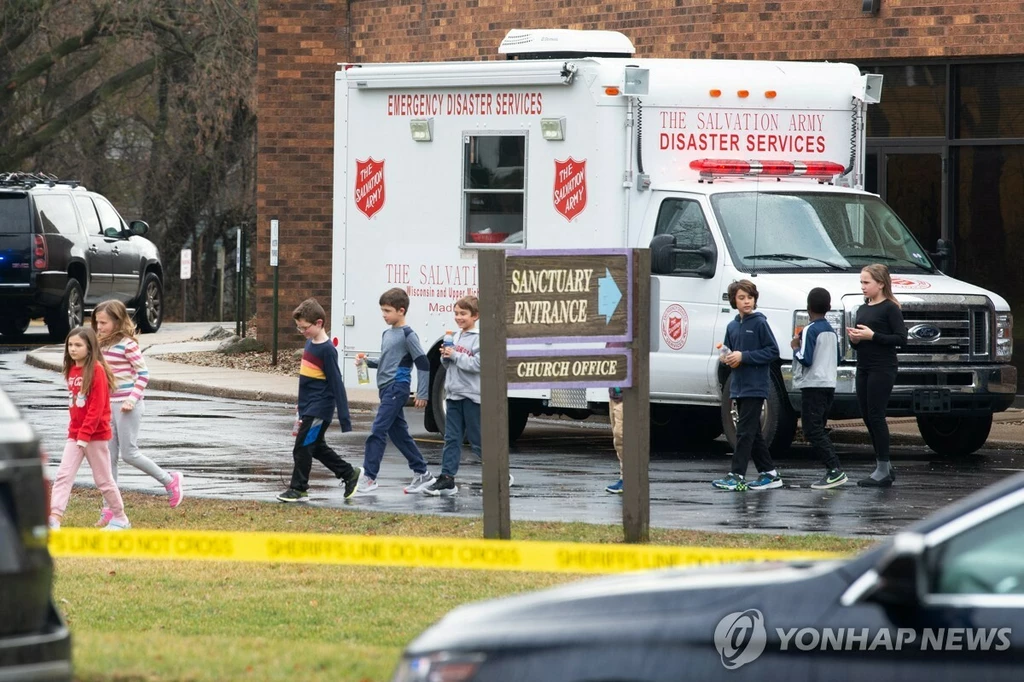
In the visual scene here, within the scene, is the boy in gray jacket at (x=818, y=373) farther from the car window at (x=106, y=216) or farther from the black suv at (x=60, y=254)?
the car window at (x=106, y=216)

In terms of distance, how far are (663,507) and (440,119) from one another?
5.09 m

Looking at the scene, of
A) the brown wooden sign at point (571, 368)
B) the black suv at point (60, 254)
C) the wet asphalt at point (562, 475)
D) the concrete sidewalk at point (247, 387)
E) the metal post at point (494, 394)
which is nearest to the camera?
the metal post at point (494, 394)

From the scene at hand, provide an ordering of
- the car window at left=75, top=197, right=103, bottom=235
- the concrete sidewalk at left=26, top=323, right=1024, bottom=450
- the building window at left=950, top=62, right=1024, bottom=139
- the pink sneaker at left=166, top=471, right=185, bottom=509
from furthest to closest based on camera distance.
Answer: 1. the car window at left=75, top=197, right=103, bottom=235
2. the building window at left=950, top=62, right=1024, bottom=139
3. the concrete sidewalk at left=26, top=323, right=1024, bottom=450
4. the pink sneaker at left=166, top=471, right=185, bottom=509

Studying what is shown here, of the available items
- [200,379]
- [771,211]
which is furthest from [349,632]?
[200,379]

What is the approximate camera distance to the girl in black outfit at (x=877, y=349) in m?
13.3

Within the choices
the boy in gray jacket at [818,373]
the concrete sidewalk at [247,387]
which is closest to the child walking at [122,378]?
the boy in gray jacket at [818,373]

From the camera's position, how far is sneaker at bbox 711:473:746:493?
13273 millimetres

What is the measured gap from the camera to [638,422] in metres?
10.8

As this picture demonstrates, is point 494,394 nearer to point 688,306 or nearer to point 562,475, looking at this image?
point 562,475

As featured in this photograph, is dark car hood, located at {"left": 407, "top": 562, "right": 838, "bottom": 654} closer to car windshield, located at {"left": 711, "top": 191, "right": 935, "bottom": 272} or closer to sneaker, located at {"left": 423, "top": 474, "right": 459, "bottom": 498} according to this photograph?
sneaker, located at {"left": 423, "top": 474, "right": 459, "bottom": 498}

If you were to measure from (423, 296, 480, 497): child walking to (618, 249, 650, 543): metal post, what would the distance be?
2408 mm

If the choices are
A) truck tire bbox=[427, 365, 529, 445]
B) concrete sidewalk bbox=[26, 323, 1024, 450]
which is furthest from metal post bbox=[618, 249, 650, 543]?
concrete sidewalk bbox=[26, 323, 1024, 450]

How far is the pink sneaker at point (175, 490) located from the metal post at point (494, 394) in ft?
7.75

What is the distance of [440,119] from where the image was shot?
1614cm
